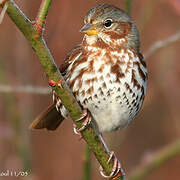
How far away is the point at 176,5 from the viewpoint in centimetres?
411

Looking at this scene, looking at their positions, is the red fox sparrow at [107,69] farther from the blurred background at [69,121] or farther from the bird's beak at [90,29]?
the blurred background at [69,121]

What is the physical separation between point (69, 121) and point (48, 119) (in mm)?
2179

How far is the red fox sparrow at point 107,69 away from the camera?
3.68 m

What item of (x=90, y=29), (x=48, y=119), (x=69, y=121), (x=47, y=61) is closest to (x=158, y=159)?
(x=48, y=119)

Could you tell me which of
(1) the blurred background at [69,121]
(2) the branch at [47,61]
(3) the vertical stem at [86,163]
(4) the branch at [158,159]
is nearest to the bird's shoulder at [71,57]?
(3) the vertical stem at [86,163]

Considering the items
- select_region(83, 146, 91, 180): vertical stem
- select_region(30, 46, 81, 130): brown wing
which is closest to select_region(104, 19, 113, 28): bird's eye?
select_region(30, 46, 81, 130): brown wing

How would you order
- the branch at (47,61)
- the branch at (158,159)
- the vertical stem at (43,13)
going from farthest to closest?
1. the branch at (158,159)
2. the vertical stem at (43,13)
3. the branch at (47,61)

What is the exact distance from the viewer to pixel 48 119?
4.35 m

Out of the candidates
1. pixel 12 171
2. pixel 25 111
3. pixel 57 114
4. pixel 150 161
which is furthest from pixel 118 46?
pixel 12 171

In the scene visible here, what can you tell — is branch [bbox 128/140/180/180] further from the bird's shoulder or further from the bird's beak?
the bird's beak

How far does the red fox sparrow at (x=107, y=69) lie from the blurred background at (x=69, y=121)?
1232 mm

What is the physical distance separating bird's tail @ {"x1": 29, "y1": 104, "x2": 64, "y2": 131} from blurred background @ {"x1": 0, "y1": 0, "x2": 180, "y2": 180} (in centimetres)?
74

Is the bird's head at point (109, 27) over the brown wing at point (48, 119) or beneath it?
over

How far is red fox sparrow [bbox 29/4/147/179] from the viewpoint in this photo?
3.68 metres
